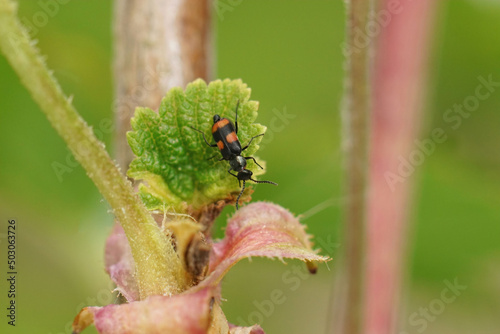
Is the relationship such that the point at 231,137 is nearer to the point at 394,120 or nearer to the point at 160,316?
the point at 160,316

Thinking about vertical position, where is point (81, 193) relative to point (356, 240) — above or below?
above

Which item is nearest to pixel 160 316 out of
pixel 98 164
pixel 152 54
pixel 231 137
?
pixel 98 164

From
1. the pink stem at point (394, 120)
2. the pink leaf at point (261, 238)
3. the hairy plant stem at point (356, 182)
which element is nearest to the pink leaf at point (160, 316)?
the pink leaf at point (261, 238)

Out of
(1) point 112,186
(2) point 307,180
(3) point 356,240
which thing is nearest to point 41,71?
(1) point 112,186

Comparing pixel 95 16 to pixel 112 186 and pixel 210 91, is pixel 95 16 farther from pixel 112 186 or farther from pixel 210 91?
pixel 112 186

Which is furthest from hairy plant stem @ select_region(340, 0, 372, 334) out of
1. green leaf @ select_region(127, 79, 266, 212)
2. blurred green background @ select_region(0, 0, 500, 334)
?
blurred green background @ select_region(0, 0, 500, 334)

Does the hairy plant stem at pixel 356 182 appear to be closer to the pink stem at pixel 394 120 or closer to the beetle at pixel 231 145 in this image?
the beetle at pixel 231 145
